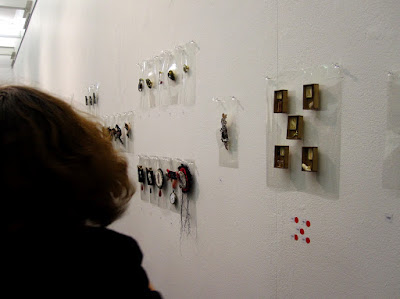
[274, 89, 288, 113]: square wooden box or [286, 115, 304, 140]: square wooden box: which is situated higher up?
[274, 89, 288, 113]: square wooden box

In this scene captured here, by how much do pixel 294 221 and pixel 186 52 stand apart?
936mm

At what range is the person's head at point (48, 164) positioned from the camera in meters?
0.64

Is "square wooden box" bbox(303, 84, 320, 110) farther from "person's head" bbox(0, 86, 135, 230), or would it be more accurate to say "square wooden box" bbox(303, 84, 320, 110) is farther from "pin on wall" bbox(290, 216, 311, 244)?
"person's head" bbox(0, 86, 135, 230)

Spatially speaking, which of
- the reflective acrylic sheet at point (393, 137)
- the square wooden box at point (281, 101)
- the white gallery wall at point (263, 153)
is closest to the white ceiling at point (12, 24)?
the white gallery wall at point (263, 153)

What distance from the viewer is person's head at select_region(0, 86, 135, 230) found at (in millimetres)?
641

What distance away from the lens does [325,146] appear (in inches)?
39.1

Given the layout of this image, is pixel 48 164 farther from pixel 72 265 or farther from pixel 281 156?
pixel 281 156

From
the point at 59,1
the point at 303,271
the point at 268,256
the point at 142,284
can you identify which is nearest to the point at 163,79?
the point at 268,256

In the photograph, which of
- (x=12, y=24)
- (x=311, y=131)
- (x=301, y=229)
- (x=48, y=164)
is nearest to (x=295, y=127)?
(x=311, y=131)

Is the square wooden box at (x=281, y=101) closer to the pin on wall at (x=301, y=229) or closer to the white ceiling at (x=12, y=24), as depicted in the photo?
the pin on wall at (x=301, y=229)

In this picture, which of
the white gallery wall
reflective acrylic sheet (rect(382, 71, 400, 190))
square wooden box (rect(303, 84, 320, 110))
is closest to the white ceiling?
the white gallery wall

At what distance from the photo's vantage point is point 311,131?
1.03 metres

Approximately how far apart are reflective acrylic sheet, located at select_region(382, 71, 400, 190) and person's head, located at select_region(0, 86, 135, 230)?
66 cm

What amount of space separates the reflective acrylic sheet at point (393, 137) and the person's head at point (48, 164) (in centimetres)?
66
